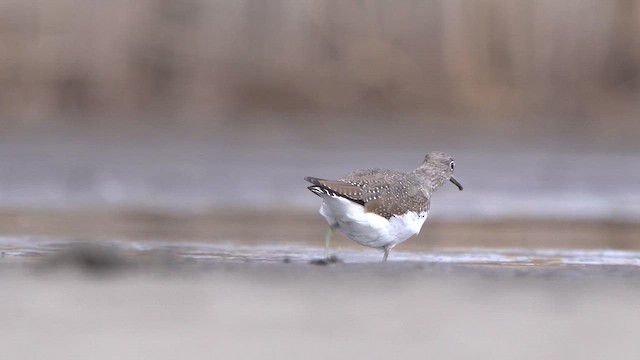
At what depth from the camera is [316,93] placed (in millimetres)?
17359

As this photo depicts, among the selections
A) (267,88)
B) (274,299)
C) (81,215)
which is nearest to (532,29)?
(267,88)

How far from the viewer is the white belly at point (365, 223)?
A: 1019cm

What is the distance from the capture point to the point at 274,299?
26.6ft

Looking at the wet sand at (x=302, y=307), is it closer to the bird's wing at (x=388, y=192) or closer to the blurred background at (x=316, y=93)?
the bird's wing at (x=388, y=192)

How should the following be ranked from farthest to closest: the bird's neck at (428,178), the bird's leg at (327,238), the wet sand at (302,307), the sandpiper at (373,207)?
1. the bird's neck at (428,178)
2. the bird's leg at (327,238)
3. the sandpiper at (373,207)
4. the wet sand at (302,307)

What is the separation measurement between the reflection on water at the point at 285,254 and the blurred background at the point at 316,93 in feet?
11.3

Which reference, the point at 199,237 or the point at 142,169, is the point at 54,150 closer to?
the point at 142,169

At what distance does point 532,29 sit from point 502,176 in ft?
9.97

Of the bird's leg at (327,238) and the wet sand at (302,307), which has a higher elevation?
the bird's leg at (327,238)

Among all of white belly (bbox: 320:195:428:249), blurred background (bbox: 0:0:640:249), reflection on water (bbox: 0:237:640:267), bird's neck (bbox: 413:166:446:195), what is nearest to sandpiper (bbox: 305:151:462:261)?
white belly (bbox: 320:195:428:249)

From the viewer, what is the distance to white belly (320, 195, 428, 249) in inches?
401

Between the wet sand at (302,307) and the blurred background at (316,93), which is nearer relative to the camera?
the wet sand at (302,307)

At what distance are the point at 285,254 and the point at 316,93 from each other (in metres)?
6.97

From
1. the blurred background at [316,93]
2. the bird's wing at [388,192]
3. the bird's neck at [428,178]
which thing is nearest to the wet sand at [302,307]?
the bird's wing at [388,192]
